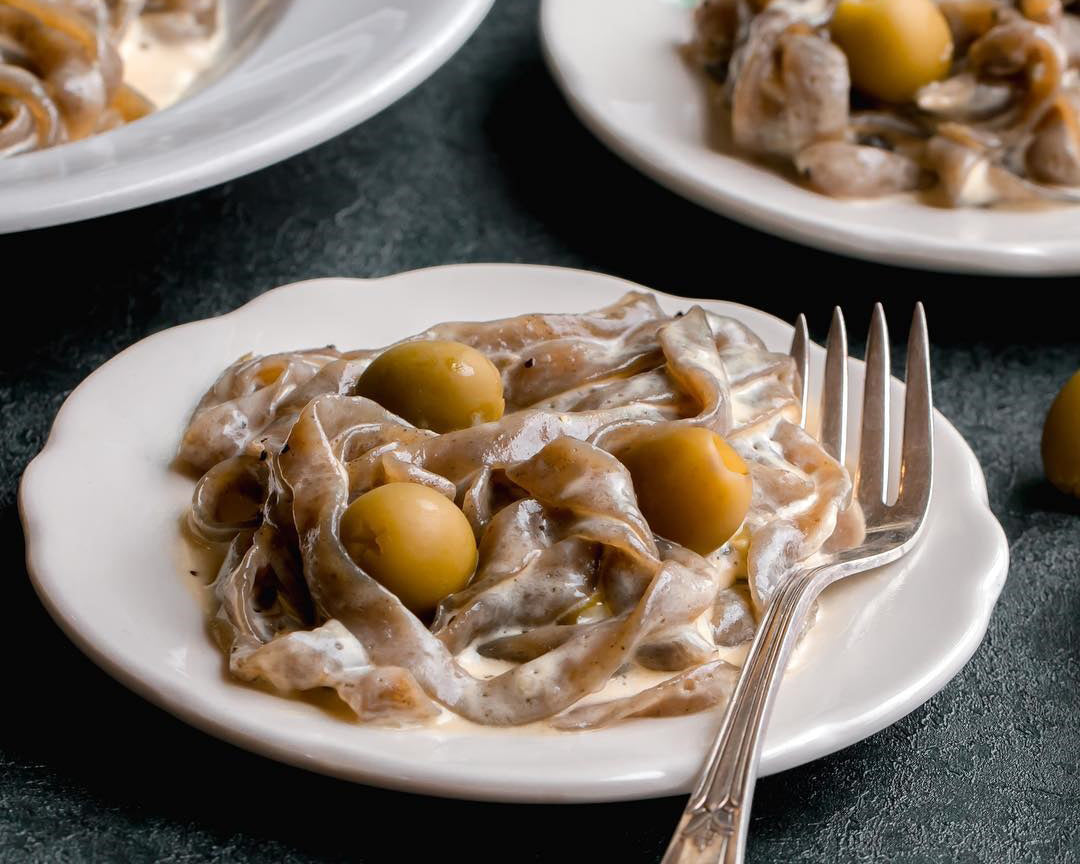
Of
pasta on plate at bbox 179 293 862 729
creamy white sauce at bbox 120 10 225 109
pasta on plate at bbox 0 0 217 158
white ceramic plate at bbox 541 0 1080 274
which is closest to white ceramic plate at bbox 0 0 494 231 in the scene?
creamy white sauce at bbox 120 10 225 109

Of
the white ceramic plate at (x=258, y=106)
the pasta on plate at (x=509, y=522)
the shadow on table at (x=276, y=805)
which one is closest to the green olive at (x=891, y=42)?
the white ceramic plate at (x=258, y=106)

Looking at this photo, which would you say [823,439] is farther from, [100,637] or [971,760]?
[100,637]

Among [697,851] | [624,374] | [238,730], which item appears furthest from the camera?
[624,374]

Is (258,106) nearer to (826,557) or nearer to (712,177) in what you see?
(712,177)

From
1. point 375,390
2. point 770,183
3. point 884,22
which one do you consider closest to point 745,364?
point 375,390

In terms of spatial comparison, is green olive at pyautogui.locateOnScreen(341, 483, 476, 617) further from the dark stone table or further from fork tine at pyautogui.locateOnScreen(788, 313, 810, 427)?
fork tine at pyautogui.locateOnScreen(788, 313, 810, 427)

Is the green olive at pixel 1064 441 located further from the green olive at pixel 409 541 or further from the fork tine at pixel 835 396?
the green olive at pixel 409 541
